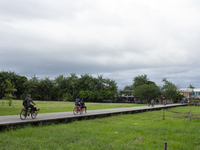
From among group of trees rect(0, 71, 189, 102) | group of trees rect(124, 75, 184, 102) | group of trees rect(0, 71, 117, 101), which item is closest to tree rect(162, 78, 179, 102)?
group of trees rect(124, 75, 184, 102)

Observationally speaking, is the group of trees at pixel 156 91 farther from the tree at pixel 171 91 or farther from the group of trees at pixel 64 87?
the group of trees at pixel 64 87

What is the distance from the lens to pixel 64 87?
8531cm

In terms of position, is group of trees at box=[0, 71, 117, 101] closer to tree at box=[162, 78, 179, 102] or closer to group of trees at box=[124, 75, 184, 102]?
group of trees at box=[124, 75, 184, 102]

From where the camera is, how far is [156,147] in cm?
763

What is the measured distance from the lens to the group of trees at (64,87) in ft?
257

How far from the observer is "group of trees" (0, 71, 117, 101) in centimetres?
7838

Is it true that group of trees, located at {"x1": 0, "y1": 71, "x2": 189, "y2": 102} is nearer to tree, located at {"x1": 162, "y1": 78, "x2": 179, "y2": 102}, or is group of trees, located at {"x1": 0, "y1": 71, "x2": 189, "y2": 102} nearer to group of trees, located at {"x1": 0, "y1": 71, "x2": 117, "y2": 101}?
group of trees, located at {"x1": 0, "y1": 71, "x2": 117, "y2": 101}

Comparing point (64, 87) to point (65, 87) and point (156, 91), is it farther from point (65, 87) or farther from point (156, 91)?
point (156, 91)

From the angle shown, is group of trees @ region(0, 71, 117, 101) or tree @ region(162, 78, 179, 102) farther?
group of trees @ region(0, 71, 117, 101)

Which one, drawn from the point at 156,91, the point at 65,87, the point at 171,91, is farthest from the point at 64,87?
the point at 171,91

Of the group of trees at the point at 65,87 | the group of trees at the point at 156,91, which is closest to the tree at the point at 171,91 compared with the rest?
the group of trees at the point at 156,91

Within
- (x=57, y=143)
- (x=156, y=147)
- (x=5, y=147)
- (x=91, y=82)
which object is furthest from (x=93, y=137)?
(x=91, y=82)

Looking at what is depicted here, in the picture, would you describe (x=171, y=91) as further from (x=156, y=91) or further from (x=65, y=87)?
(x=65, y=87)

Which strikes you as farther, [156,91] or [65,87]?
[65,87]
